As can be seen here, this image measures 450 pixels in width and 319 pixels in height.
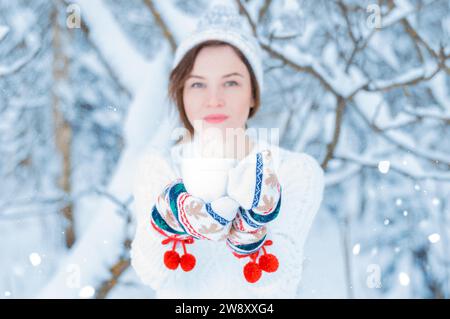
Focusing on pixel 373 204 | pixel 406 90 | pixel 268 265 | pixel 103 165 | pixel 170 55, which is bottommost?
pixel 268 265

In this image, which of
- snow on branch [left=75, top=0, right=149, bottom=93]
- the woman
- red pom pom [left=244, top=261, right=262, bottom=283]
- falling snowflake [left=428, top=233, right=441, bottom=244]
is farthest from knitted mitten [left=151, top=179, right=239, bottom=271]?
falling snowflake [left=428, top=233, right=441, bottom=244]

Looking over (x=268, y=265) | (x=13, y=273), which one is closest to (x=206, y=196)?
(x=268, y=265)

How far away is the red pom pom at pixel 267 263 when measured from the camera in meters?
0.82

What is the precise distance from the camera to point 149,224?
90 centimetres

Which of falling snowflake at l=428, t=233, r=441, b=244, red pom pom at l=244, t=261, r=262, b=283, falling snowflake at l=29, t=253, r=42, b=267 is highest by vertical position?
falling snowflake at l=29, t=253, r=42, b=267

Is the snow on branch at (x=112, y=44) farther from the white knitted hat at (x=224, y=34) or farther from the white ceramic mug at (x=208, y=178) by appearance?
the white ceramic mug at (x=208, y=178)

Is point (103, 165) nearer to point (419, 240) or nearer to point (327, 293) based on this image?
point (327, 293)

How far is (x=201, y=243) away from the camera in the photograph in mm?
909

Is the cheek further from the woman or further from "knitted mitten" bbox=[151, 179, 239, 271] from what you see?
"knitted mitten" bbox=[151, 179, 239, 271]

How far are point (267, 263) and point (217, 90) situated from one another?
0.38 metres

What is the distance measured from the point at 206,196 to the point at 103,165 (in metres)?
0.63

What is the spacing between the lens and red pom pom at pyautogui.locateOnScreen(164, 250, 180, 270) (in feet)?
2.76

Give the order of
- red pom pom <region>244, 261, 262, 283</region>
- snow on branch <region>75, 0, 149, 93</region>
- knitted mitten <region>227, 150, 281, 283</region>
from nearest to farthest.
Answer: knitted mitten <region>227, 150, 281, 283</region>
red pom pom <region>244, 261, 262, 283</region>
snow on branch <region>75, 0, 149, 93</region>
